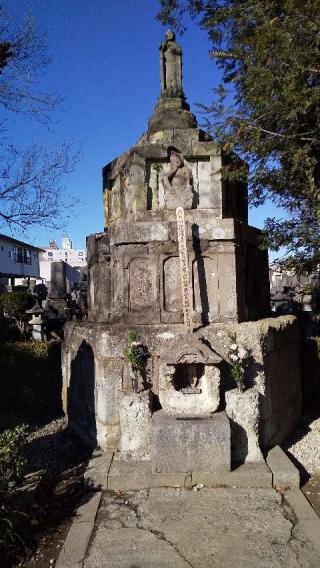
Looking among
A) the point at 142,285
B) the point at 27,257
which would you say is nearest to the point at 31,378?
the point at 142,285

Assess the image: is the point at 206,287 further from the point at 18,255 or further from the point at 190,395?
the point at 18,255

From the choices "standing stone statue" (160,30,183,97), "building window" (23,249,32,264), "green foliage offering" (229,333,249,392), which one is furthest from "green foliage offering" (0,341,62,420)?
"building window" (23,249,32,264)

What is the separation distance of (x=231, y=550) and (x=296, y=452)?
8.05ft

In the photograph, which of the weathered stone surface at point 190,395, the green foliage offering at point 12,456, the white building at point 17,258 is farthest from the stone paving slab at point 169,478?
the white building at point 17,258

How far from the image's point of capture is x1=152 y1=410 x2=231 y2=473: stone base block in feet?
14.4

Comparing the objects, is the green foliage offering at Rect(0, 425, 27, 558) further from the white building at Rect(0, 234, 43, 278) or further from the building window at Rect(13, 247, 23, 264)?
the building window at Rect(13, 247, 23, 264)

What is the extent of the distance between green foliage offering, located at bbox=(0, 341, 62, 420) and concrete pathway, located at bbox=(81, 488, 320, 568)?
4.30 metres

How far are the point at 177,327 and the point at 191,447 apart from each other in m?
1.51

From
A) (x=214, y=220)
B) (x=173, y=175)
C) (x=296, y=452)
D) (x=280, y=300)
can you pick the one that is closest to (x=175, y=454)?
(x=296, y=452)

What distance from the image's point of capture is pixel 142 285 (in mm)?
5535

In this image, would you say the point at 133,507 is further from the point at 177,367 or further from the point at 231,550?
the point at 177,367

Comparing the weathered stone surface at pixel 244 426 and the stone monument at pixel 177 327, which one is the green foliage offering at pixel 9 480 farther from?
the weathered stone surface at pixel 244 426

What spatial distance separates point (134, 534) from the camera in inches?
137

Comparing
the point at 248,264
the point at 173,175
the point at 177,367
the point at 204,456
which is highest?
the point at 173,175
